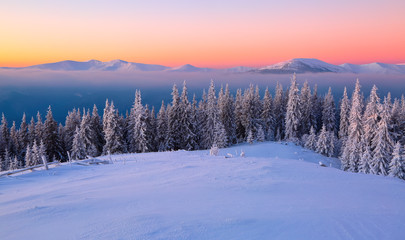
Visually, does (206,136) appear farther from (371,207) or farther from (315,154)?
(371,207)

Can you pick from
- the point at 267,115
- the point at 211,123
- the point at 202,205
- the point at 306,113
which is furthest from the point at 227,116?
the point at 202,205

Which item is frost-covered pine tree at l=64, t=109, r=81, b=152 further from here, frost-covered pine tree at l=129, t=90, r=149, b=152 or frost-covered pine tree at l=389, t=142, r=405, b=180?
frost-covered pine tree at l=389, t=142, r=405, b=180

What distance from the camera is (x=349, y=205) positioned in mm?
5867

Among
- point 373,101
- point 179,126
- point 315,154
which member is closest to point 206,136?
point 179,126

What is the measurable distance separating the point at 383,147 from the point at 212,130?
1044 inches

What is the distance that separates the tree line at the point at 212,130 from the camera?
35.2 metres

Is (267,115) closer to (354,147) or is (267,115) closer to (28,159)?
(354,147)

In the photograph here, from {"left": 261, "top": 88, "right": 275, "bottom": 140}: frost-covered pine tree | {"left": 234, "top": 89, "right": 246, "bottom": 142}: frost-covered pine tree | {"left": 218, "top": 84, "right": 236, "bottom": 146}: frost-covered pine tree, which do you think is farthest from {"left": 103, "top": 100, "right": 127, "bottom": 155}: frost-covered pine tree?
{"left": 261, "top": 88, "right": 275, "bottom": 140}: frost-covered pine tree

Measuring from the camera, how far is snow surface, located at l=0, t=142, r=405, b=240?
165 inches

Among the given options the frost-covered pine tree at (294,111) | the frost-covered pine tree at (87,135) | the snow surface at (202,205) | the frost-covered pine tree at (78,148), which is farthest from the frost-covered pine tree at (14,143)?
the frost-covered pine tree at (294,111)

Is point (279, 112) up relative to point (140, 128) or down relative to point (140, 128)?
down

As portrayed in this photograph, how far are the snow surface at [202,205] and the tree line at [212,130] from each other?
1017 inches

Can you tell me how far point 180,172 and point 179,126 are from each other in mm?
35355

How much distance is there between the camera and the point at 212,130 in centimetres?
4725
